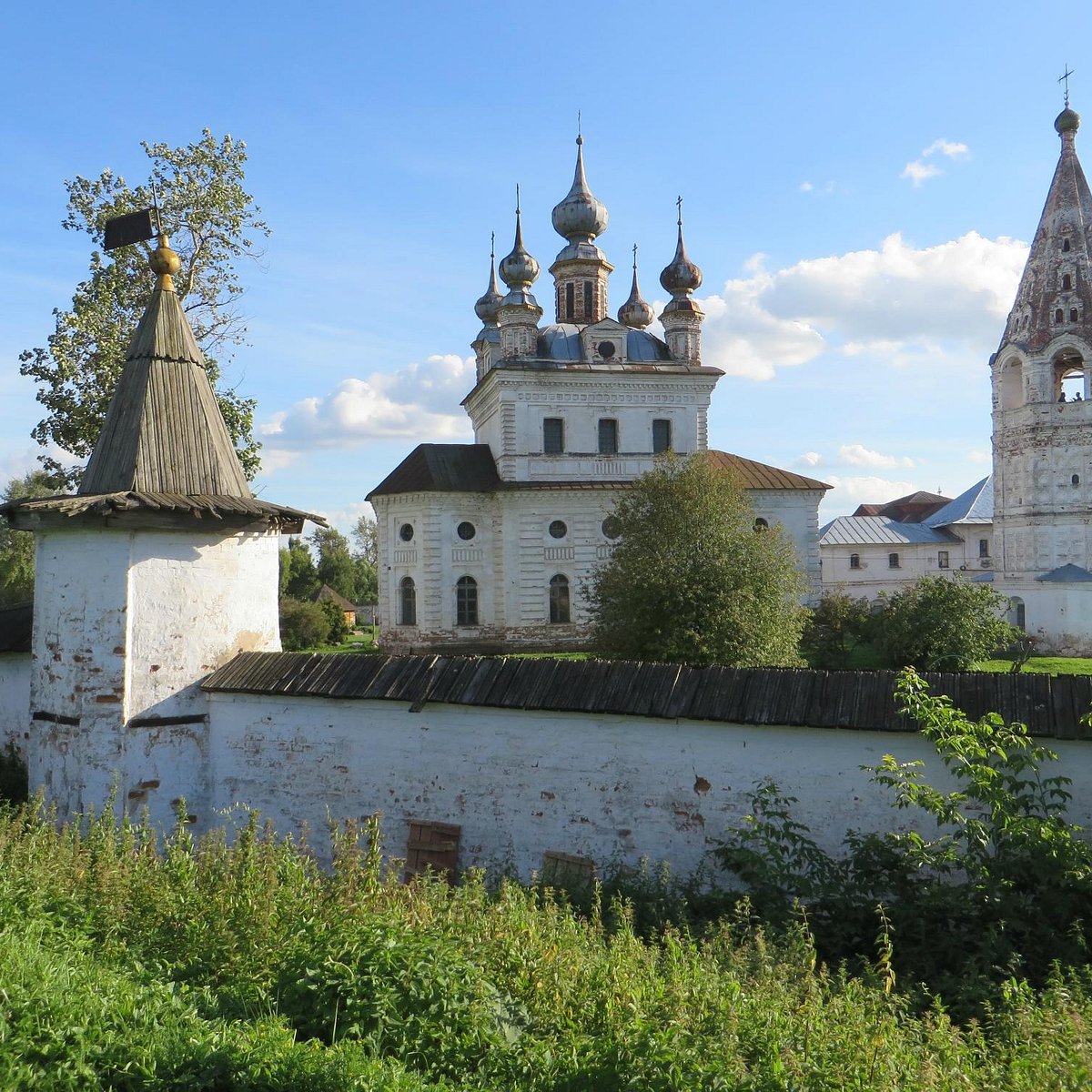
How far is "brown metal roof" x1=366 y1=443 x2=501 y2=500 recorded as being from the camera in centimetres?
2547

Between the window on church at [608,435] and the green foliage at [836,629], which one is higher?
the window on church at [608,435]

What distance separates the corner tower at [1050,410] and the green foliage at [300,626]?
895 inches

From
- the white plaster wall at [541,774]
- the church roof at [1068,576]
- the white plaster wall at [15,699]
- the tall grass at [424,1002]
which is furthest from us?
the church roof at [1068,576]

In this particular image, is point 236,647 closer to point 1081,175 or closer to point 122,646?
point 122,646

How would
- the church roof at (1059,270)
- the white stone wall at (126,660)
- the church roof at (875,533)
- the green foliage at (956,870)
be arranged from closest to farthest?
the green foliage at (956,870) < the white stone wall at (126,660) < the church roof at (1059,270) < the church roof at (875,533)

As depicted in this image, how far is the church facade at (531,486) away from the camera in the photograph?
25547 mm

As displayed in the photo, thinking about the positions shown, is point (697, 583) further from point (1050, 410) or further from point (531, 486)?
point (1050, 410)

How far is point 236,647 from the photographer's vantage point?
8.77 m

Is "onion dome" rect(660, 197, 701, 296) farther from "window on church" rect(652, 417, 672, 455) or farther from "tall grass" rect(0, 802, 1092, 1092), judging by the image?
"tall grass" rect(0, 802, 1092, 1092)

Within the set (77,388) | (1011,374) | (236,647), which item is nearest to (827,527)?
(1011,374)

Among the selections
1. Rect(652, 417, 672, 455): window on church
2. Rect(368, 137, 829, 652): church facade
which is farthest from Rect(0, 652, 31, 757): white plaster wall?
Rect(652, 417, 672, 455): window on church

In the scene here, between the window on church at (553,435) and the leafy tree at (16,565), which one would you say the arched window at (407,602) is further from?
the leafy tree at (16,565)

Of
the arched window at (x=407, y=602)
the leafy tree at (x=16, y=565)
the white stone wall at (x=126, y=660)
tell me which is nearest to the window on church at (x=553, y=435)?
the arched window at (x=407, y=602)

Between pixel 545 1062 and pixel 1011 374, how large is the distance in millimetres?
33264
